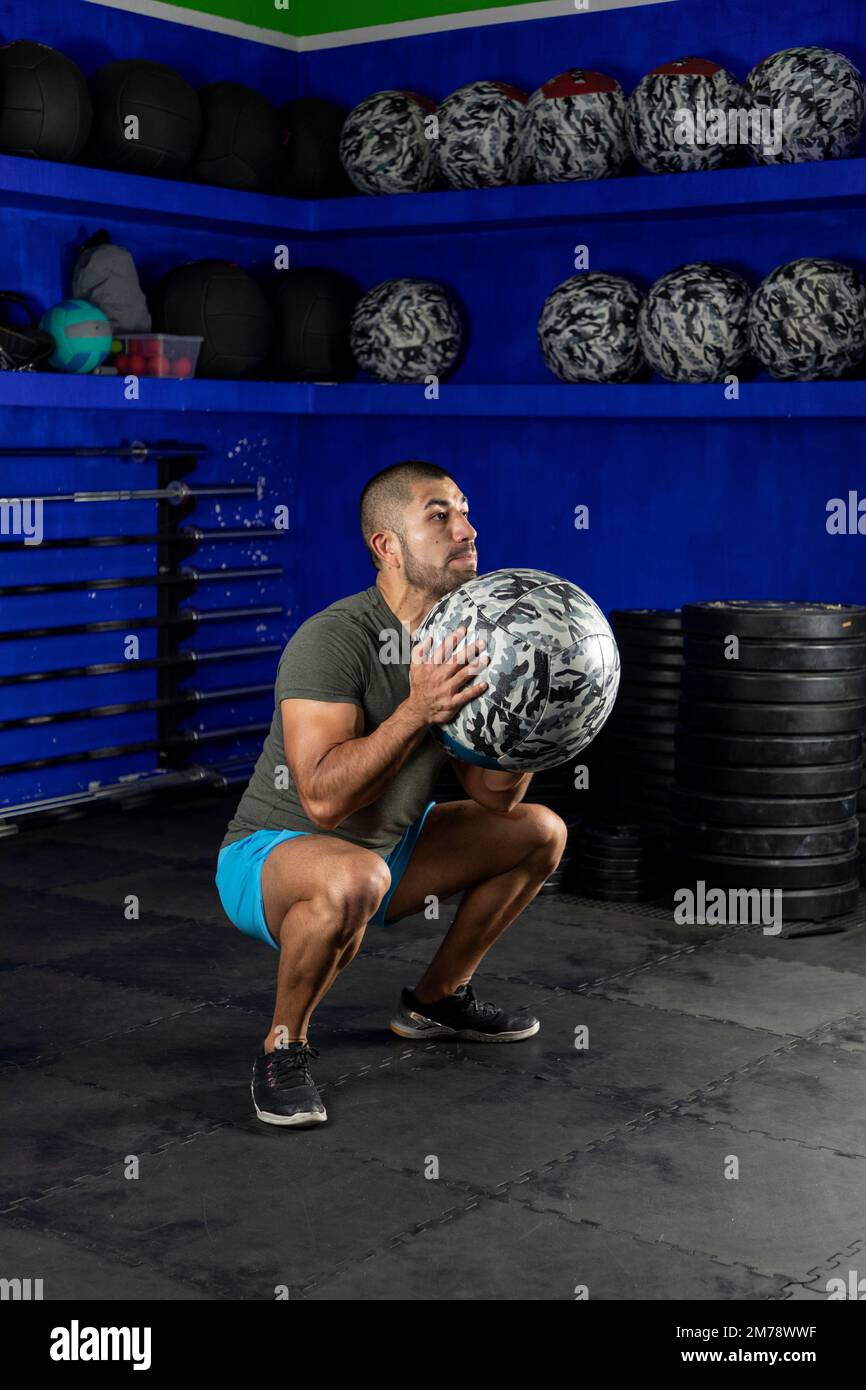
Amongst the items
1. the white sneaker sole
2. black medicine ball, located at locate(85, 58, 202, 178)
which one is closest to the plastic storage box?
black medicine ball, located at locate(85, 58, 202, 178)

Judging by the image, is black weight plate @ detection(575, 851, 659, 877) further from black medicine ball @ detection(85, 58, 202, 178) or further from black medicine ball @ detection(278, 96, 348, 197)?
black medicine ball @ detection(278, 96, 348, 197)

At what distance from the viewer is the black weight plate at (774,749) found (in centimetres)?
428

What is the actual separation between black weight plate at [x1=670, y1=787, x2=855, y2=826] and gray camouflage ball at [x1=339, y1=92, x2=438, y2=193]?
247 cm

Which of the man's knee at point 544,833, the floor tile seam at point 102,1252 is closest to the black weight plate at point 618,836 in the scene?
the man's knee at point 544,833

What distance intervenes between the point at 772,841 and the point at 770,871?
79 millimetres

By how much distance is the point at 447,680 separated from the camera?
2725 mm

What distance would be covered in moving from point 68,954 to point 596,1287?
2010 mm

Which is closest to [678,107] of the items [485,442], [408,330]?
[408,330]

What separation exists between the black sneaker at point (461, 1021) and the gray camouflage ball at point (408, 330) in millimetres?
2915

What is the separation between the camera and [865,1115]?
2979 mm

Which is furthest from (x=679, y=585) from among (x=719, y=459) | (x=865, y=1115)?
(x=865, y=1115)

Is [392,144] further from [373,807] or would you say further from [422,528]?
[373,807]

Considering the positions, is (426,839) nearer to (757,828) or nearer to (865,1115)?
(865,1115)

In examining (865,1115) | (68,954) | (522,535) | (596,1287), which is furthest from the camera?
(522,535)
